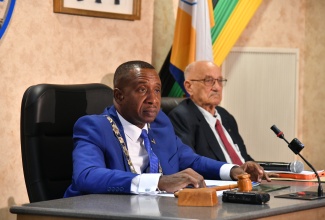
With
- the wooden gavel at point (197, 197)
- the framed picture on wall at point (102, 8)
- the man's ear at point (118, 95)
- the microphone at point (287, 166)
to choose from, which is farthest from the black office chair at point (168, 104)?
the wooden gavel at point (197, 197)

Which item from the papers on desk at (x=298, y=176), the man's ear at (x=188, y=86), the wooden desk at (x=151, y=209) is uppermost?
the man's ear at (x=188, y=86)

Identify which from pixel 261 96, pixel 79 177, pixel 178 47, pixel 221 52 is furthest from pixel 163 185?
pixel 261 96

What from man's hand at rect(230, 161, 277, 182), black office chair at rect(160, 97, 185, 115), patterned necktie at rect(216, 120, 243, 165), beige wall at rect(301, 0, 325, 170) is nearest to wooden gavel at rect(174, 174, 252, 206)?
man's hand at rect(230, 161, 277, 182)

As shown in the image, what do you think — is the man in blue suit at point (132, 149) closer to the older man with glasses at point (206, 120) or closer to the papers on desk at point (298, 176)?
the papers on desk at point (298, 176)

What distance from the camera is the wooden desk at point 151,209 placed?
220 centimetres

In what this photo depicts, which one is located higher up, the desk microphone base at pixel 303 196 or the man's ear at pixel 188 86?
the man's ear at pixel 188 86

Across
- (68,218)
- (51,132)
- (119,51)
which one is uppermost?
(119,51)

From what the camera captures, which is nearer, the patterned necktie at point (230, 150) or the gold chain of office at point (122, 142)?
the gold chain of office at point (122, 142)

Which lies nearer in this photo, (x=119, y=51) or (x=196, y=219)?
(x=196, y=219)

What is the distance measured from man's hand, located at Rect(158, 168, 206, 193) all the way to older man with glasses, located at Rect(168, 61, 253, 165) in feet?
4.86

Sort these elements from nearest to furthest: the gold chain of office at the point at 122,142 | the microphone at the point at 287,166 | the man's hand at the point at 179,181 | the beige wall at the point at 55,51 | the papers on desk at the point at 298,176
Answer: the man's hand at the point at 179,181
the gold chain of office at the point at 122,142
the papers on desk at the point at 298,176
the microphone at the point at 287,166
the beige wall at the point at 55,51

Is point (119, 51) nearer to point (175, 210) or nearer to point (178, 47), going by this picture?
point (178, 47)

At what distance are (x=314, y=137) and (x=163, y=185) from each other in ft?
13.3

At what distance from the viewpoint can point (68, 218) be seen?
2.31m
